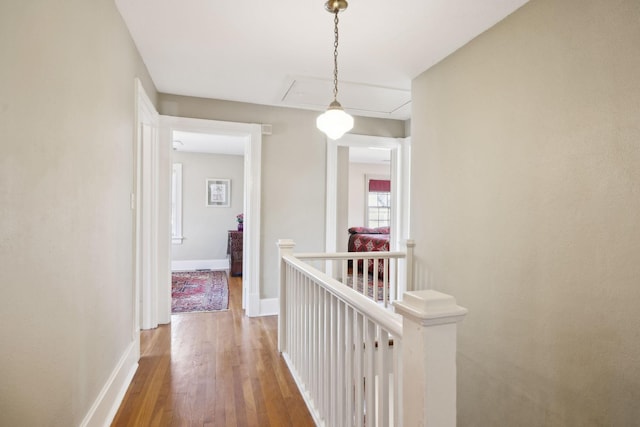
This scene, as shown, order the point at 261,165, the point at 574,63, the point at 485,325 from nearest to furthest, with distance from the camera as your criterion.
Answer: the point at 574,63
the point at 485,325
the point at 261,165

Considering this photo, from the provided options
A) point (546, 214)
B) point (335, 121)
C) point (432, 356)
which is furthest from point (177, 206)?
point (432, 356)

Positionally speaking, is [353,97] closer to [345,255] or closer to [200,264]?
[345,255]

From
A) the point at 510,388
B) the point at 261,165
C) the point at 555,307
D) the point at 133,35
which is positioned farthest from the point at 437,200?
the point at 133,35

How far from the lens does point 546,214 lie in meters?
1.72

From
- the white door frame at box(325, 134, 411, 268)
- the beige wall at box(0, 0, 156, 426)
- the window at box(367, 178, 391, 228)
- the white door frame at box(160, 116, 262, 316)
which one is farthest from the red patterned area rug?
the window at box(367, 178, 391, 228)

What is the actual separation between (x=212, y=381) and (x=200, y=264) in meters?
4.56

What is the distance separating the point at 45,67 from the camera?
116cm

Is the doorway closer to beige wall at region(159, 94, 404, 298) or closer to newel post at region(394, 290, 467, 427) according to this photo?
beige wall at region(159, 94, 404, 298)

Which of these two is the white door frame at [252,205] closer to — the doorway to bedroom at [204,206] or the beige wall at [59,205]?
the beige wall at [59,205]

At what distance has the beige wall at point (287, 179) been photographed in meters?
3.66

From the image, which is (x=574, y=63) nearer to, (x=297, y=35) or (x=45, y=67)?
(x=297, y=35)

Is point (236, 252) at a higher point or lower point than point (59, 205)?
lower

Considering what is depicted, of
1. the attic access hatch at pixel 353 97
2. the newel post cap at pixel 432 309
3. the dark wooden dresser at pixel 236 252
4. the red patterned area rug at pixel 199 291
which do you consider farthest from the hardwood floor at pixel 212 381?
the dark wooden dresser at pixel 236 252

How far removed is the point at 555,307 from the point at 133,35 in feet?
9.70
